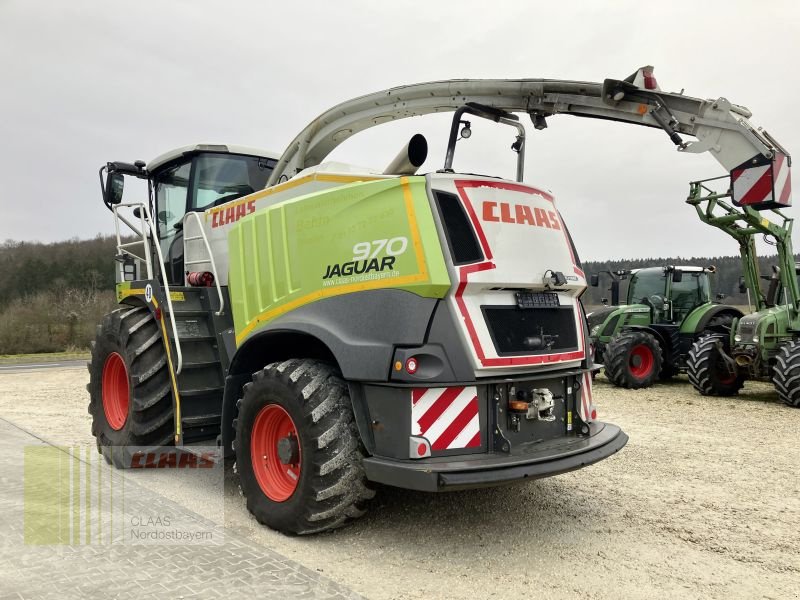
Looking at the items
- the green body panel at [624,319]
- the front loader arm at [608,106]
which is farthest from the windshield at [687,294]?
the front loader arm at [608,106]

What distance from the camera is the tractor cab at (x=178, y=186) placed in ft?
19.0

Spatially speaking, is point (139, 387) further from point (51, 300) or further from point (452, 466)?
point (51, 300)

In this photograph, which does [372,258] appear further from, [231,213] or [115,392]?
[115,392]

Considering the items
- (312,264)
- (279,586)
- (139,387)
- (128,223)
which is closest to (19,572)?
(279,586)

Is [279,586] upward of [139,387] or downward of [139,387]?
downward

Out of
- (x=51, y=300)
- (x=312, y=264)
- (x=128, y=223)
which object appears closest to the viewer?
(x=312, y=264)

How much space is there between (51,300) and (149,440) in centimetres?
3754

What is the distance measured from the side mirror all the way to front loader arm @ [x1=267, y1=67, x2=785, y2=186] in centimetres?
231

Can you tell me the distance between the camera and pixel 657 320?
13.0m

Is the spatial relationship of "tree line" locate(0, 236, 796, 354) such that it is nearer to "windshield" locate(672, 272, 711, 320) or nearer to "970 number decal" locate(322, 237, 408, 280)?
"windshield" locate(672, 272, 711, 320)

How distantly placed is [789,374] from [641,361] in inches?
124

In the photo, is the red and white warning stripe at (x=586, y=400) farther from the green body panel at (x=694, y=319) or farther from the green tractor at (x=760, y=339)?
the green body panel at (x=694, y=319)

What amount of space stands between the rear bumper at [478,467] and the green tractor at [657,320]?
337 inches

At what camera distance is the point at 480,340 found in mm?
3480
